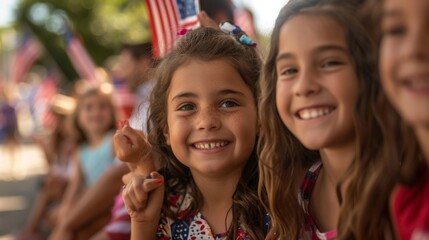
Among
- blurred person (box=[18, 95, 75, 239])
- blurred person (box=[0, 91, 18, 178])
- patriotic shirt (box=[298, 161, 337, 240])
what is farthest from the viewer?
blurred person (box=[0, 91, 18, 178])

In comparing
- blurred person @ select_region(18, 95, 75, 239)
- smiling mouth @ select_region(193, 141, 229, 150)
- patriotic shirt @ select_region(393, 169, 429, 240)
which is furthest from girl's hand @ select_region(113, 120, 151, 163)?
blurred person @ select_region(18, 95, 75, 239)

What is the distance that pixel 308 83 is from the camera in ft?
6.75

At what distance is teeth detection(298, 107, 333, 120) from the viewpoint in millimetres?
2082

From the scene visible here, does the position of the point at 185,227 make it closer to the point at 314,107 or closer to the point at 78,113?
the point at 314,107

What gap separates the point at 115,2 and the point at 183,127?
47870mm

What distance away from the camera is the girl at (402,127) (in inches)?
64.7

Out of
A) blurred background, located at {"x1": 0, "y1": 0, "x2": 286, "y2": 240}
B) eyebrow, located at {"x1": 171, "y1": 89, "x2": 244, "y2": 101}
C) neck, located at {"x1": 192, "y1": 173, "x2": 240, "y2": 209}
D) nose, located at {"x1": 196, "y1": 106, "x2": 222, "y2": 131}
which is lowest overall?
blurred background, located at {"x1": 0, "y1": 0, "x2": 286, "y2": 240}

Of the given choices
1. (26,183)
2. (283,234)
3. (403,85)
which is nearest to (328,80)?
(403,85)

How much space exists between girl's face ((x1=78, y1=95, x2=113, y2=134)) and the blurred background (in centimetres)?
42

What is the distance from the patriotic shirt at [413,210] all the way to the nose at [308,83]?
39 cm

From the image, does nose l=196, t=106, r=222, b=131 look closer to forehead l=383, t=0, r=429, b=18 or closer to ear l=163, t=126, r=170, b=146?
ear l=163, t=126, r=170, b=146

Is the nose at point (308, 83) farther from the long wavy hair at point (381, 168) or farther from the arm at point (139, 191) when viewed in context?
the arm at point (139, 191)

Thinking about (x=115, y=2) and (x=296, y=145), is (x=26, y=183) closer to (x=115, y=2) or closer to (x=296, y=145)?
(x=296, y=145)

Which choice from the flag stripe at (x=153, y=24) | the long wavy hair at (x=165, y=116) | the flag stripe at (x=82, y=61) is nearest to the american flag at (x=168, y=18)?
the flag stripe at (x=153, y=24)
